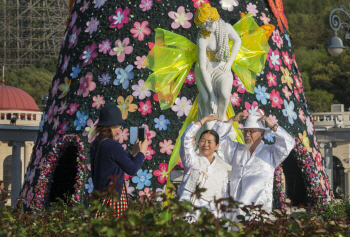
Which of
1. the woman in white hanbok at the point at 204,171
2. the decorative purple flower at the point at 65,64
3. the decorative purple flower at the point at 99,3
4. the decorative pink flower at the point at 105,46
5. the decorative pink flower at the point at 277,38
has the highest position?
the decorative purple flower at the point at 99,3

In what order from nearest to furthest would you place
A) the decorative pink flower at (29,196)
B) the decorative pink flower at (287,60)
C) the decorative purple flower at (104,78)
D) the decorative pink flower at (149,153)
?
the decorative pink flower at (149,153)
the decorative purple flower at (104,78)
the decorative pink flower at (29,196)
the decorative pink flower at (287,60)

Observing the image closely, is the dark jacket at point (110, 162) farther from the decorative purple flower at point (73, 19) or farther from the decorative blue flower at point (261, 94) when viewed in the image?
the decorative purple flower at point (73, 19)

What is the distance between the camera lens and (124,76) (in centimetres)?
951

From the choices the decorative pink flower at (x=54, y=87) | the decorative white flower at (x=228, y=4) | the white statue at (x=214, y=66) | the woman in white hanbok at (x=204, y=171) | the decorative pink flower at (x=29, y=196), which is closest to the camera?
the woman in white hanbok at (x=204, y=171)

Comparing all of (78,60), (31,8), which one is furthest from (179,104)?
→ (31,8)

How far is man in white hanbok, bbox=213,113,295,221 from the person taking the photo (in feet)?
15.8

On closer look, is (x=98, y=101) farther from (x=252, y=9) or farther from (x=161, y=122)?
(x=252, y=9)

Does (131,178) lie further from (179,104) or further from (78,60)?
(78,60)

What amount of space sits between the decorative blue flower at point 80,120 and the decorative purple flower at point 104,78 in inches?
28.1

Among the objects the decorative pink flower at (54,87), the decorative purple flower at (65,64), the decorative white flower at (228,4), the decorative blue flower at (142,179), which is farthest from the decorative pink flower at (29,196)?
the decorative white flower at (228,4)

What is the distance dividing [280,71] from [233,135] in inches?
163

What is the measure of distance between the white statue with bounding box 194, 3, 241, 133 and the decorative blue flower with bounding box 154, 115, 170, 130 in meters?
2.49

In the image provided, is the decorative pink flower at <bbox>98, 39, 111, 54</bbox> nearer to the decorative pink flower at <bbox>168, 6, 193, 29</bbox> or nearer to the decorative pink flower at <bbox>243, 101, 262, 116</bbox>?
the decorative pink flower at <bbox>168, 6, 193, 29</bbox>

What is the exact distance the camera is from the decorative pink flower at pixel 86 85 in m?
9.66
